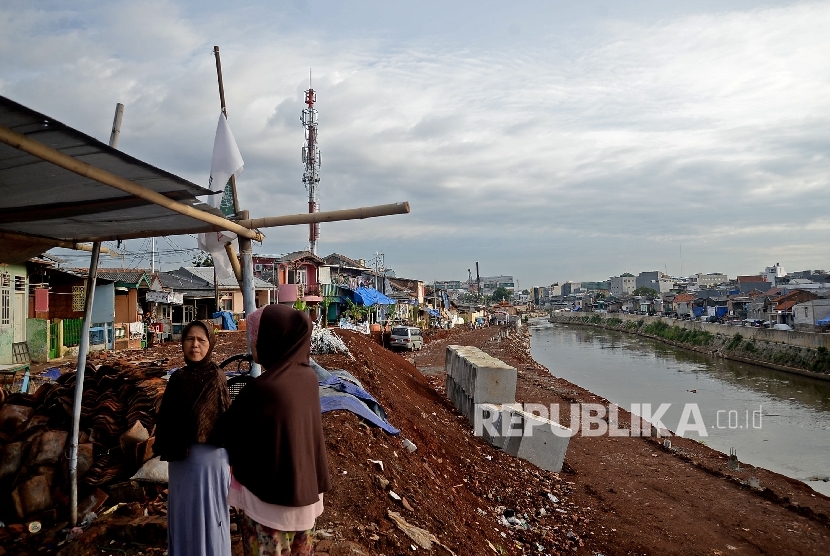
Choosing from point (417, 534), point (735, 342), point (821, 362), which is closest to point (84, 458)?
point (417, 534)

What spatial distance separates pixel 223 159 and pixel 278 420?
9.80 ft

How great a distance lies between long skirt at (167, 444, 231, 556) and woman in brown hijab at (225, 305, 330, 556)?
0.72ft

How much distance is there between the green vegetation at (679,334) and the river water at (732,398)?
136 inches

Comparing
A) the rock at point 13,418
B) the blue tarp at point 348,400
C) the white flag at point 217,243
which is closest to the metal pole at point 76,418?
the white flag at point 217,243

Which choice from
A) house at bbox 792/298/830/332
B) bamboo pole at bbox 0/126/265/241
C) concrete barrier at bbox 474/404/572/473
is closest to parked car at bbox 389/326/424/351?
concrete barrier at bbox 474/404/572/473

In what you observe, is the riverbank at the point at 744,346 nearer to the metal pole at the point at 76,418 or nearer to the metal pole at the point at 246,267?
the metal pole at the point at 246,267

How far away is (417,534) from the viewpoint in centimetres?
459

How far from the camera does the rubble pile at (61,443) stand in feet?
13.9

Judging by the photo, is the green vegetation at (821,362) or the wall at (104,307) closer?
the wall at (104,307)

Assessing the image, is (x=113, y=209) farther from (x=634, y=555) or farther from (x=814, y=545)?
(x=814, y=545)

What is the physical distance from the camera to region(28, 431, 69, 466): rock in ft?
14.5

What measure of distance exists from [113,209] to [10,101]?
1624mm

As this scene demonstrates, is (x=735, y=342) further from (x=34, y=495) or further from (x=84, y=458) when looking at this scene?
(x=34, y=495)

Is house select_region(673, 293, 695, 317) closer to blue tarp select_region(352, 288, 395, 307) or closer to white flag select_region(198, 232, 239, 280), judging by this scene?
blue tarp select_region(352, 288, 395, 307)
